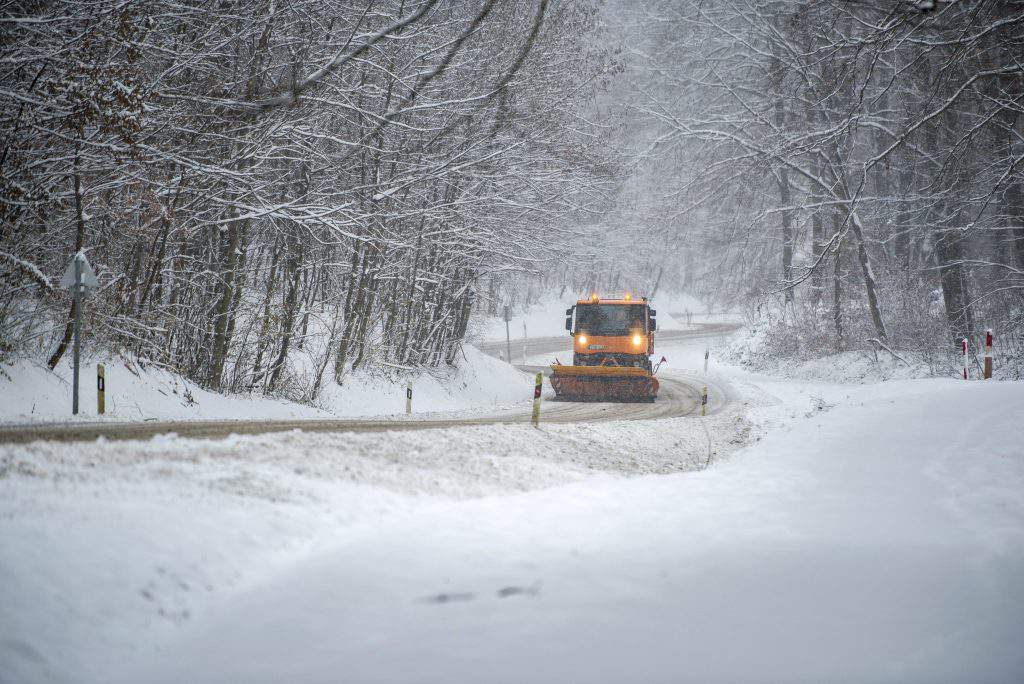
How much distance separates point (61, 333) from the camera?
1121cm

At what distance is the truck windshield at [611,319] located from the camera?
19.8 m

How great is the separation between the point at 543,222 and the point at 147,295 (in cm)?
1302

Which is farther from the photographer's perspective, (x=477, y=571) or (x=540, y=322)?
(x=540, y=322)

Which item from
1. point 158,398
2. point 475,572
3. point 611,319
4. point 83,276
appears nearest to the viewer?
point 475,572

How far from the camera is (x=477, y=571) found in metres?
3.73


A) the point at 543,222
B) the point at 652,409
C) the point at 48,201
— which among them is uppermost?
the point at 543,222

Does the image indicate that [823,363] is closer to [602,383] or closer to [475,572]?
[602,383]

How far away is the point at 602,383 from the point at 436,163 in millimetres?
7925

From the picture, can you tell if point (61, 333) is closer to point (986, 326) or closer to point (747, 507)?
point (747, 507)

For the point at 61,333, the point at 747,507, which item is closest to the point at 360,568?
the point at 747,507

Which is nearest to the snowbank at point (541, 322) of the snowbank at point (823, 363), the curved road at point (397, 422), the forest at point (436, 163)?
the curved road at point (397, 422)

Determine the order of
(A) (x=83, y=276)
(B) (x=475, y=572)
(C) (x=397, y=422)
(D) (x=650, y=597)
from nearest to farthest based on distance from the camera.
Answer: (D) (x=650, y=597)
(B) (x=475, y=572)
(A) (x=83, y=276)
(C) (x=397, y=422)

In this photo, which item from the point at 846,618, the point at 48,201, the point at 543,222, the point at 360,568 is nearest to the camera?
the point at 846,618

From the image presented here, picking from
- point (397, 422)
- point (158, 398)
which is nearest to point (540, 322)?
point (158, 398)
